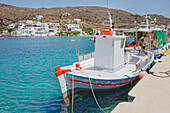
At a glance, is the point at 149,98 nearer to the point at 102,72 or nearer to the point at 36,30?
the point at 102,72

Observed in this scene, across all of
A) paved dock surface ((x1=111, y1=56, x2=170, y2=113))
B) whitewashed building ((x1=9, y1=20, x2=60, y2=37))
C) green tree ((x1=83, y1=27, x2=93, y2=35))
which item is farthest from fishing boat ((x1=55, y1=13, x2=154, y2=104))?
green tree ((x1=83, y1=27, x2=93, y2=35))

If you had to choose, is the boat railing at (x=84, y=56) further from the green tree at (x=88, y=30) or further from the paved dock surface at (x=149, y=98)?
the green tree at (x=88, y=30)

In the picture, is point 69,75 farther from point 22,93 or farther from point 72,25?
point 72,25

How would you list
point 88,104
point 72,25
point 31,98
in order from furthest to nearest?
point 72,25 → point 31,98 → point 88,104

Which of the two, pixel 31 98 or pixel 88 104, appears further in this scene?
pixel 31 98

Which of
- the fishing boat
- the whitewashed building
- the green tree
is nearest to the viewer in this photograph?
the fishing boat

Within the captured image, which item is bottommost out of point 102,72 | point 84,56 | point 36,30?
→ point 102,72

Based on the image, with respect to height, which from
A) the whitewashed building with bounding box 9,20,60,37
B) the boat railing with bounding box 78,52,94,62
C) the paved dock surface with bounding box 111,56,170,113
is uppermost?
the whitewashed building with bounding box 9,20,60,37

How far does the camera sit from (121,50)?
40.9 feet

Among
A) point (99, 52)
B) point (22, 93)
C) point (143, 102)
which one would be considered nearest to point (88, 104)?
point (99, 52)

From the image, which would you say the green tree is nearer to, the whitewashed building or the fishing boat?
the whitewashed building

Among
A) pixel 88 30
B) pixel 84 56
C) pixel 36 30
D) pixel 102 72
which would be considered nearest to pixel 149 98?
pixel 102 72

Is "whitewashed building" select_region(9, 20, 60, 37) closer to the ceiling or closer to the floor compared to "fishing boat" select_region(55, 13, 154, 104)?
closer to the ceiling

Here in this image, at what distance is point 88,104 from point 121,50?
521 cm
